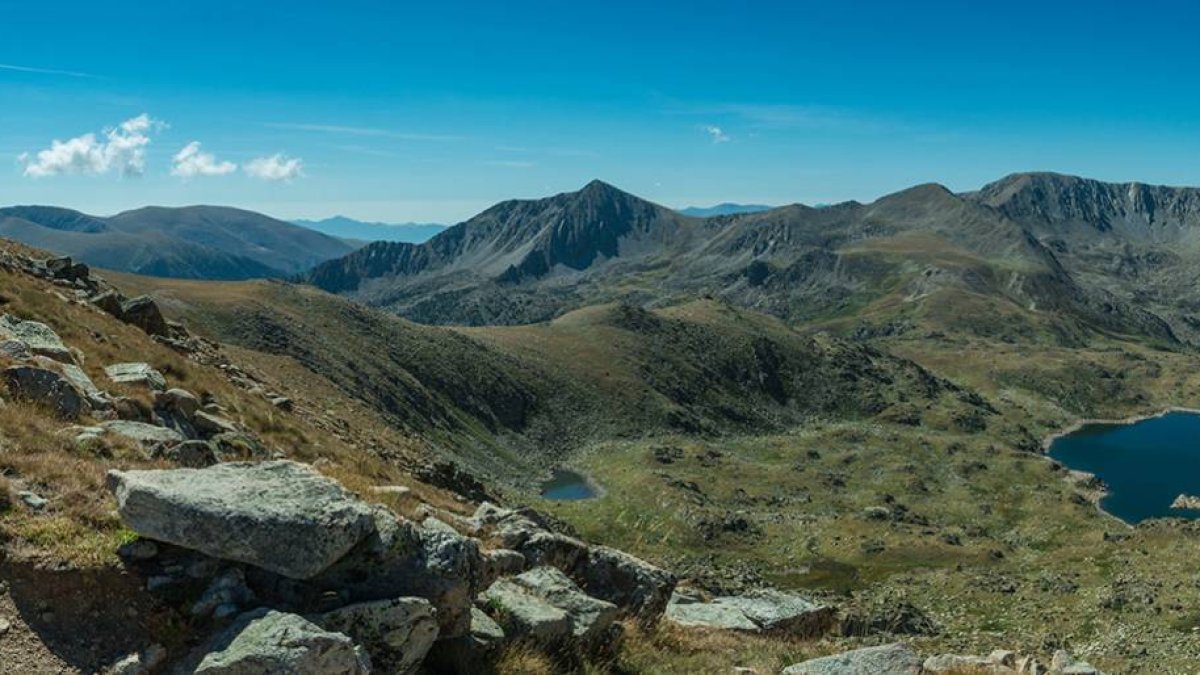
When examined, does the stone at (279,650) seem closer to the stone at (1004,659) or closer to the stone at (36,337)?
the stone at (1004,659)

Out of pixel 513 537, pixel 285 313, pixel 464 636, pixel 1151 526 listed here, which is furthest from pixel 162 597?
pixel 285 313

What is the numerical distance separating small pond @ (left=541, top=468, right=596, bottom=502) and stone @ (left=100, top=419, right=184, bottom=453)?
11282 cm

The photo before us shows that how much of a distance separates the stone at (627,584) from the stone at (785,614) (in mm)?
5022

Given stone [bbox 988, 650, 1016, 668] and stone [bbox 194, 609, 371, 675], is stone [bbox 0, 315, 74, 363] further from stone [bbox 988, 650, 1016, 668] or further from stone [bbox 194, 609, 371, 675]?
stone [bbox 988, 650, 1016, 668]

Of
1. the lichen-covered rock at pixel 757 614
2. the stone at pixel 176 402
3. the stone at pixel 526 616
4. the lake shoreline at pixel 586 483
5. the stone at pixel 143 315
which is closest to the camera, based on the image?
the stone at pixel 526 616

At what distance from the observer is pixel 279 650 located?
438 inches

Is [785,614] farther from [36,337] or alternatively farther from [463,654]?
[36,337]

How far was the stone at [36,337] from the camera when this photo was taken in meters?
23.7

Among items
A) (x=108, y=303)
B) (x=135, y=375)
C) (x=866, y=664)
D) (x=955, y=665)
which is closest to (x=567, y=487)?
(x=108, y=303)

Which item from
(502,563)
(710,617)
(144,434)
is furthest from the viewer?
(710,617)

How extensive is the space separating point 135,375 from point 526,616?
17231mm

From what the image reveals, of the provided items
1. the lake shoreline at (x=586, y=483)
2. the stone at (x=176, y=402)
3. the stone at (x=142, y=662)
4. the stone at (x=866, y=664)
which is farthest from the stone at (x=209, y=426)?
the lake shoreline at (x=586, y=483)

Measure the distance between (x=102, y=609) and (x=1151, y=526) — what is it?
5337 inches

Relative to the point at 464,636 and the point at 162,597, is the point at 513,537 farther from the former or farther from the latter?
the point at 162,597
